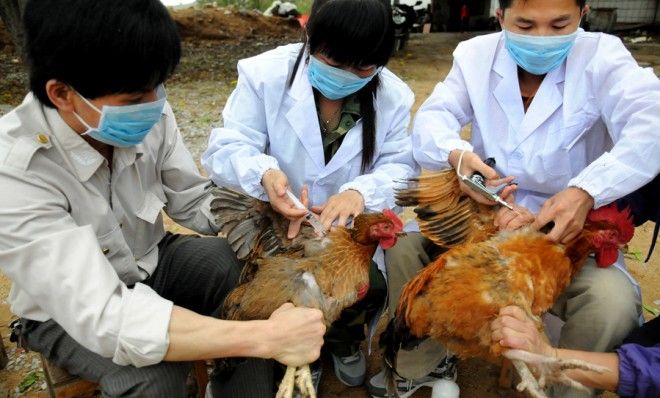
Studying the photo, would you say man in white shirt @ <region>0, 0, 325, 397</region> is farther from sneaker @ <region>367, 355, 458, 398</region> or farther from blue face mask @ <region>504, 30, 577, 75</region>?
blue face mask @ <region>504, 30, 577, 75</region>

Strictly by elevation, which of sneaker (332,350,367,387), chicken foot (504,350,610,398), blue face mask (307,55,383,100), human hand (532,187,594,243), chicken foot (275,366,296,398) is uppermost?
blue face mask (307,55,383,100)

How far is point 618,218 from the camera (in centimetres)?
231

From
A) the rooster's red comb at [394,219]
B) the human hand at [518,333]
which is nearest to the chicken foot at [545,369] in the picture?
the human hand at [518,333]

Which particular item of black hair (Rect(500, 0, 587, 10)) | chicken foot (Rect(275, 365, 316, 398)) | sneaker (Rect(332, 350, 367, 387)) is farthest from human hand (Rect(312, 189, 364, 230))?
black hair (Rect(500, 0, 587, 10))

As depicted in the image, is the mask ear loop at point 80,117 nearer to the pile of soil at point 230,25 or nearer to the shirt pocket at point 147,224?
the shirt pocket at point 147,224

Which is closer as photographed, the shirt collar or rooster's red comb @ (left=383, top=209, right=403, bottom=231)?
the shirt collar

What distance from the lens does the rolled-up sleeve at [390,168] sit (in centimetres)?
272

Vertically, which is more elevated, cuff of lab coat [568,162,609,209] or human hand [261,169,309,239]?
cuff of lab coat [568,162,609,209]

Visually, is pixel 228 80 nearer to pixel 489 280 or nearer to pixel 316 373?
pixel 316 373

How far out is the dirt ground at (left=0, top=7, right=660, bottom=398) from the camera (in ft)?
10.2

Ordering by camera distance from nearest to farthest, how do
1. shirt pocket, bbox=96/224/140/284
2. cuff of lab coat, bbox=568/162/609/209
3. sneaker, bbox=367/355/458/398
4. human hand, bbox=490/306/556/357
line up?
human hand, bbox=490/306/556/357 < shirt pocket, bbox=96/224/140/284 < cuff of lab coat, bbox=568/162/609/209 < sneaker, bbox=367/355/458/398

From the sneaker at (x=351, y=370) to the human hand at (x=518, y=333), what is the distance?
1171 millimetres

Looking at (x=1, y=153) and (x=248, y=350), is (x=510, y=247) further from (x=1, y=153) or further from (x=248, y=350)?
(x=1, y=153)

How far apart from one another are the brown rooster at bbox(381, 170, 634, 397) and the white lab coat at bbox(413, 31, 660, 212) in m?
0.25
